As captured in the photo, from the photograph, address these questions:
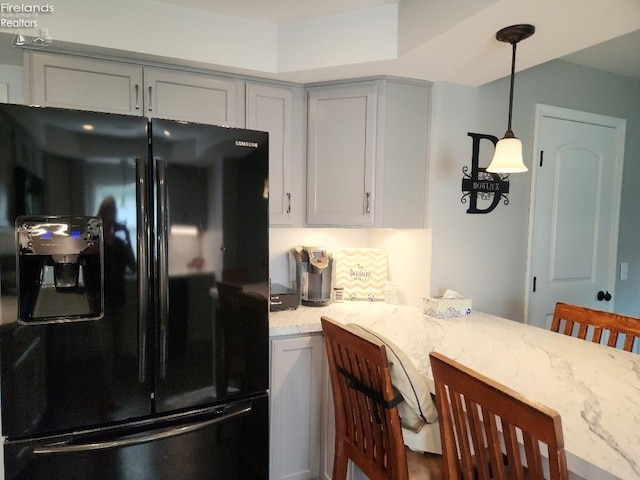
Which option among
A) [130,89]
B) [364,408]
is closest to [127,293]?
[364,408]

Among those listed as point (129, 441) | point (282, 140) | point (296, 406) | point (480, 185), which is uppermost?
point (282, 140)

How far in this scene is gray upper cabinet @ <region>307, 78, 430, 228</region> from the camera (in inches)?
84.6

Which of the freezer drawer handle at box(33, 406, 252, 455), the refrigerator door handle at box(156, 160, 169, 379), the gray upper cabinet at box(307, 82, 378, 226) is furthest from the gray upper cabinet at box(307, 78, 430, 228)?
the freezer drawer handle at box(33, 406, 252, 455)

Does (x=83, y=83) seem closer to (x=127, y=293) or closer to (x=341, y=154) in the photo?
(x=127, y=293)

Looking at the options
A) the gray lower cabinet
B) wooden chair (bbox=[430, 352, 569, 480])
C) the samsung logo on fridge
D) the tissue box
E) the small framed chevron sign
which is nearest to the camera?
wooden chair (bbox=[430, 352, 569, 480])

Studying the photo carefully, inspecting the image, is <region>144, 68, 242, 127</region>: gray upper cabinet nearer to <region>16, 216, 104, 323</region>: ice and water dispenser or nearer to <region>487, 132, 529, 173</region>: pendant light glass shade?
<region>16, 216, 104, 323</region>: ice and water dispenser

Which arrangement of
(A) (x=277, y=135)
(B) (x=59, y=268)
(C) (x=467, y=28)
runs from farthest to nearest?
(A) (x=277, y=135)
(C) (x=467, y=28)
(B) (x=59, y=268)

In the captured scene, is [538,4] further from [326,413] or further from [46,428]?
[46,428]

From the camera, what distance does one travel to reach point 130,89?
6.24ft

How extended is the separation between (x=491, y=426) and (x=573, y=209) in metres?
2.28

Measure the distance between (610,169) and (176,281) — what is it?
9.90ft

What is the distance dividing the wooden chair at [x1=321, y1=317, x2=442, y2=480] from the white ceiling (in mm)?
1286

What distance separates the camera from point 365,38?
6.30ft

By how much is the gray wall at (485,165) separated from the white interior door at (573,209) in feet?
0.29
